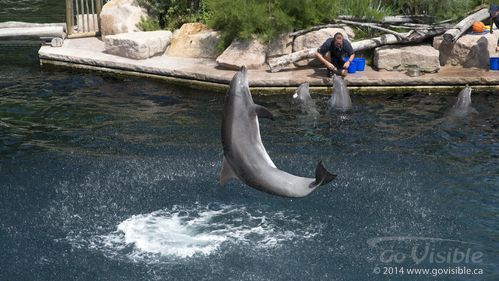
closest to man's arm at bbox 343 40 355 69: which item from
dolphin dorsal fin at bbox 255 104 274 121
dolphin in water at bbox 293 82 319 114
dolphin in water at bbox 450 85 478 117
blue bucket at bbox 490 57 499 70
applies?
dolphin in water at bbox 293 82 319 114

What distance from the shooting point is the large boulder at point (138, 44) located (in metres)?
15.2

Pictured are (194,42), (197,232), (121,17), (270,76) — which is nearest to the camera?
(197,232)

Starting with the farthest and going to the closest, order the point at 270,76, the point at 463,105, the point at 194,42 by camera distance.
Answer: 1. the point at 194,42
2. the point at 270,76
3. the point at 463,105

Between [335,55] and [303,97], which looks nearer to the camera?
[303,97]

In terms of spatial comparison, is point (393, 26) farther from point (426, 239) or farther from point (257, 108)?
point (257, 108)

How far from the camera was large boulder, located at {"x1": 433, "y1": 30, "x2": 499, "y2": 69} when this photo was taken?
14008 millimetres

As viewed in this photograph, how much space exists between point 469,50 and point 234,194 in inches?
281

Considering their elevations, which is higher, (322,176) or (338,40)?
(338,40)

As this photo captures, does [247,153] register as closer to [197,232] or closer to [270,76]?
[197,232]

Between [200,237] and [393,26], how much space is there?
8.40 m

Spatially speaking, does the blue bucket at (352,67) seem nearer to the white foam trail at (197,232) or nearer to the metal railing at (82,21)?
the white foam trail at (197,232)

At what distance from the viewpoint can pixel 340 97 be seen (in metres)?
12.8

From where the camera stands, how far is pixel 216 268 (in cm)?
747

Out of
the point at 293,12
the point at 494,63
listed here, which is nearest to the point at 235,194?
the point at 293,12
